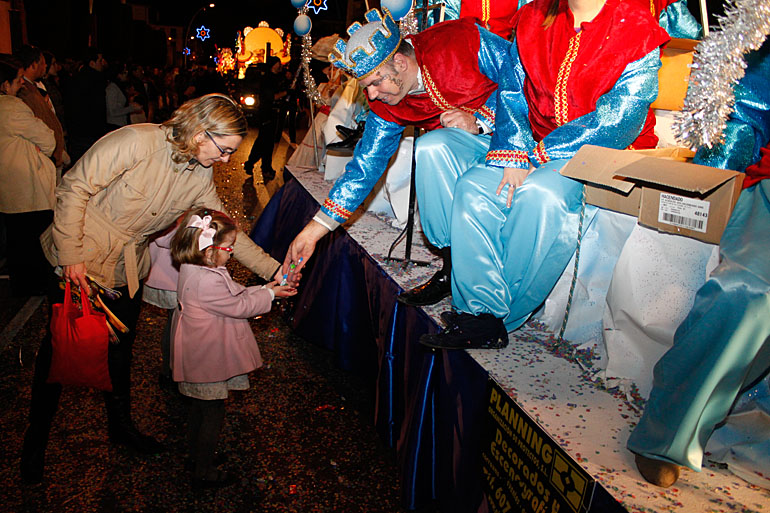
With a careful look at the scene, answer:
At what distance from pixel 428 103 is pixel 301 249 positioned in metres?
0.80

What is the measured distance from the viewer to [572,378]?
69.1 inches

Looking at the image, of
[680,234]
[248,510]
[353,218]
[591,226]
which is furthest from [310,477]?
[353,218]

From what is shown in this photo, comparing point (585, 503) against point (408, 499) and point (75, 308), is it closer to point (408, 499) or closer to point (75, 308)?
point (408, 499)

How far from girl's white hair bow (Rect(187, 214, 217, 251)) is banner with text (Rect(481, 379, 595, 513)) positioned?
108cm

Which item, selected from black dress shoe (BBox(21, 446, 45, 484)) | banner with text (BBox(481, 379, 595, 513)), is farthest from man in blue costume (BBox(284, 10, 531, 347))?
black dress shoe (BBox(21, 446, 45, 484))

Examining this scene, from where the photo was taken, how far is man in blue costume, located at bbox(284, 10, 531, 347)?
2.12 metres

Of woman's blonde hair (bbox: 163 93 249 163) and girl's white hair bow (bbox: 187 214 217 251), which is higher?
woman's blonde hair (bbox: 163 93 249 163)

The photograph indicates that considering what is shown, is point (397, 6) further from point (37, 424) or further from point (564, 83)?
point (37, 424)

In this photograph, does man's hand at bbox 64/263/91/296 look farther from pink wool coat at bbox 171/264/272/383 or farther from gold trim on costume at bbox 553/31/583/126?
gold trim on costume at bbox 553/31/583/126

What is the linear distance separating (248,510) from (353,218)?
79.2 inches

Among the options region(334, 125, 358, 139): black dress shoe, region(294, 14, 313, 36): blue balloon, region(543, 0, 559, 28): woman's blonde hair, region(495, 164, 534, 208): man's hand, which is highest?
region(294, 14, 313, 36): blue balloon

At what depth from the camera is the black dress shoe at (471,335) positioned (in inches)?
71.6

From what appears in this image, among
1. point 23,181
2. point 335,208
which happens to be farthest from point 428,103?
point 23,181

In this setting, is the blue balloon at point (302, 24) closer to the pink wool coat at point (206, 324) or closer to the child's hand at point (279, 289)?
the child's hand at point (279, 289)
